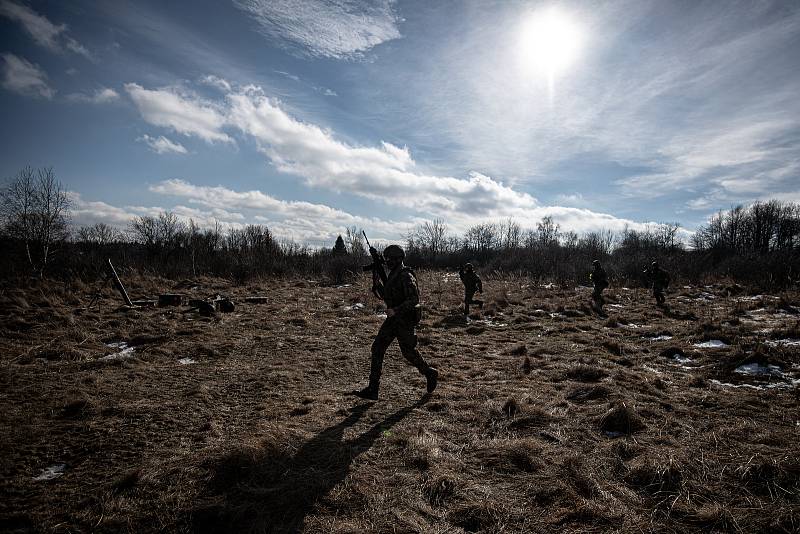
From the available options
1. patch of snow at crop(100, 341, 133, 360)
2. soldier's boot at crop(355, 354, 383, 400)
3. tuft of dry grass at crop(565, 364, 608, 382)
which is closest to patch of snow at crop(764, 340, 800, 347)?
tuft of dry grass at crop(565, 364, 608, 382)

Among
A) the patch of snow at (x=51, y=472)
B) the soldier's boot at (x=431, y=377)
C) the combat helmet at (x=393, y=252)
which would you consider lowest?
the patch of snow at (x=51, y=472)

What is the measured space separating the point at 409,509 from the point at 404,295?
2773 millimetres

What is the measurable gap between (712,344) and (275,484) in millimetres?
9208

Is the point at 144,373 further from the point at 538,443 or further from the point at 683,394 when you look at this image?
the point at 683,394

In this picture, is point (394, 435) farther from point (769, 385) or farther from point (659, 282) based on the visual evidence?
point (659, 282)

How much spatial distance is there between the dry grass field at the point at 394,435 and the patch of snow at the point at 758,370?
40 mm

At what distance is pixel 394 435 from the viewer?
12.5 ft

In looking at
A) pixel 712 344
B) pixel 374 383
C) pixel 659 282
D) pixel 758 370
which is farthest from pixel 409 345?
pixel 659 282

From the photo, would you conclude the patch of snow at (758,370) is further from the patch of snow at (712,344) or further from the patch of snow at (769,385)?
the patch of snow at (712,344)

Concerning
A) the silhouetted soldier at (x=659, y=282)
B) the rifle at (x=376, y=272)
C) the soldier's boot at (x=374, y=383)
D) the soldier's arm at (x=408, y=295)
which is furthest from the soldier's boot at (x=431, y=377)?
the silhouetted soldier at (x=659, y=282)

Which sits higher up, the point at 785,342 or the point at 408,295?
the point at 408,295

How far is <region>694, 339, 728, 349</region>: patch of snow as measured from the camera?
293 inches

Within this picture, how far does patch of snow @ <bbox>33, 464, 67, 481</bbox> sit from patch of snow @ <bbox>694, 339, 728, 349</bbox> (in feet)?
34.1

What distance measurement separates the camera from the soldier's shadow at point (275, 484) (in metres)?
2.52
